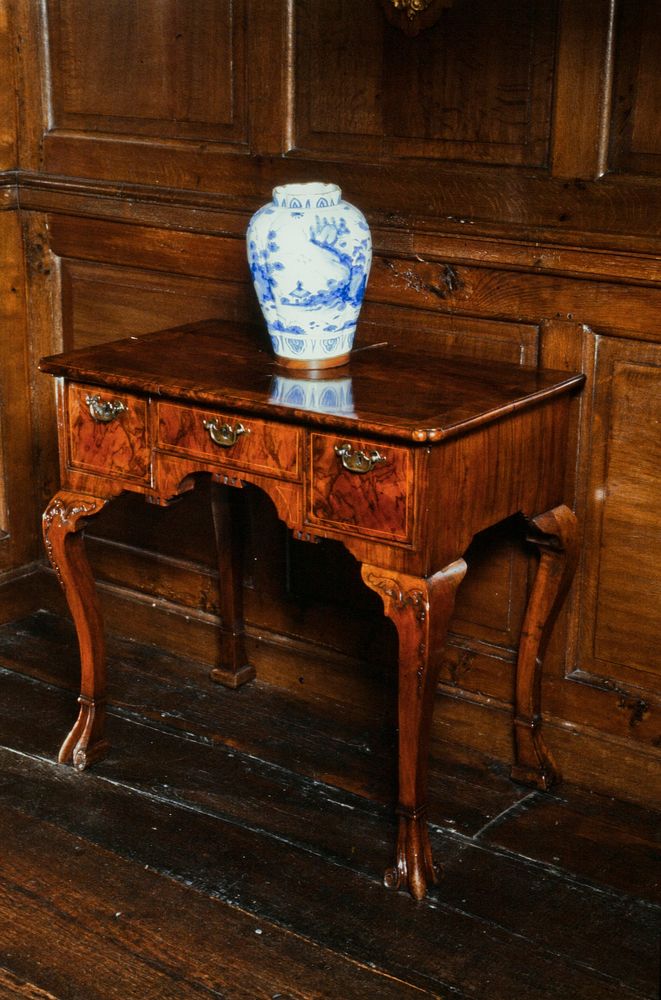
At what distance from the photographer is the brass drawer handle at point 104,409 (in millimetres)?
2805

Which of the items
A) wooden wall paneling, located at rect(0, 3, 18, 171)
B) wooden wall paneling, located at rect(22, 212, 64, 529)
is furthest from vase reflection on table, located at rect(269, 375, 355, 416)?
wooden wall paneling, located at rect(0, 3, 18, 171)

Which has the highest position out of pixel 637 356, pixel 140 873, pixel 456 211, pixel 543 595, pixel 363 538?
pixel 456 211

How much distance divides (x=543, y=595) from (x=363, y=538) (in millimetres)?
581

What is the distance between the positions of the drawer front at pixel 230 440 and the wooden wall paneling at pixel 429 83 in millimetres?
789

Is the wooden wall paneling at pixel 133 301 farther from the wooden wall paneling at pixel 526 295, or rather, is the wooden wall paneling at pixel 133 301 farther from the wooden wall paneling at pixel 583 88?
the wooden wall paneling at pixel 583 88

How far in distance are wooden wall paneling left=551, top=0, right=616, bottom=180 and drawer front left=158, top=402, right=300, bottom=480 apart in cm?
81

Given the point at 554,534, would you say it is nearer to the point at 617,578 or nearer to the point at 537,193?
the point at 617,578

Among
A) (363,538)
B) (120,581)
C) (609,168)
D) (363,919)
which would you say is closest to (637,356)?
(609,168)

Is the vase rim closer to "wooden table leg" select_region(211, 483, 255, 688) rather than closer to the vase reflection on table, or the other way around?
the vase reflection on table

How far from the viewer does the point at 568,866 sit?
2.76 meters

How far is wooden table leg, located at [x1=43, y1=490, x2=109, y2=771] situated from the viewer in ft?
9.71

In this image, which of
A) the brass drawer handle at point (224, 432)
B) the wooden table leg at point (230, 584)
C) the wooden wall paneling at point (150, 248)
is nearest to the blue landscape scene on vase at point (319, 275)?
the brass drawer handle at point (224, 432)

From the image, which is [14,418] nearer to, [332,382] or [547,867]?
[332,382]

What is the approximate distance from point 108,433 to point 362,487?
66 centimetres
